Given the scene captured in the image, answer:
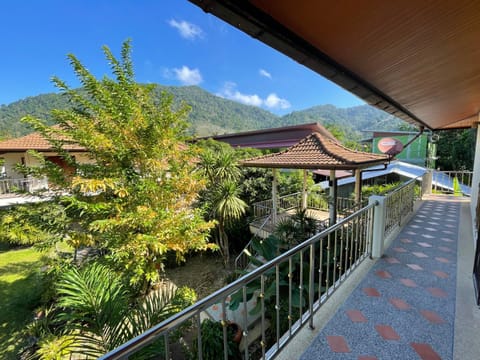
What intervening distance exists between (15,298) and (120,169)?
5439mm

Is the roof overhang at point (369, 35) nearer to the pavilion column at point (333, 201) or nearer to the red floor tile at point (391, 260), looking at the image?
the red floor tile at point (391, 260)

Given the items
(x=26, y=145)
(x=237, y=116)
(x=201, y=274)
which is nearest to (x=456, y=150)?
(x=201, y=274)

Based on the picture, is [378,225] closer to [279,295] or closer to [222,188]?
[279,295]

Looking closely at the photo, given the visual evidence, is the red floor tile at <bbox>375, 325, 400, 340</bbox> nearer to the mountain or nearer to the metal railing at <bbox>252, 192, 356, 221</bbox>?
the metal railing at <bbox>252, 192, 356, 221</bbox>

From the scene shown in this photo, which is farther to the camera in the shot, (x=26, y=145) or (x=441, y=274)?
(x=26, y=145)

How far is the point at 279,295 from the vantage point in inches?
110

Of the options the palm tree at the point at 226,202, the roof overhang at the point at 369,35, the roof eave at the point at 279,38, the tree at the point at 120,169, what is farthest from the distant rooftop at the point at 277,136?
the roof eave at the point at 279,38

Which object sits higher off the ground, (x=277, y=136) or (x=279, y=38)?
(x=277, y=136)

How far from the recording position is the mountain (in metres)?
37.2

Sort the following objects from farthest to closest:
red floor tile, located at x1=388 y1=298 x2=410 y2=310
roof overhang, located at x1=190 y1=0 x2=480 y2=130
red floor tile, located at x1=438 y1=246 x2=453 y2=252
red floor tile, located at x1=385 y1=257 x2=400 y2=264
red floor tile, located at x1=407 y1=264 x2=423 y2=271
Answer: red floor tile, located at x1=438 y1=246 x2=453 y2=252, red floor tile, located at x1=385 y1=257 x2=400 y2=264, red floor tile, located at x1=407 y1=264 x2=423 y2=271, red floor tile, located at x1=388 y1=298 x2=410 y2=310, roof overhang, located at x1=190 y1=0 x2=480 y2=130

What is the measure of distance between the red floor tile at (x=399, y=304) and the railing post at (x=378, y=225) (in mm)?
1082

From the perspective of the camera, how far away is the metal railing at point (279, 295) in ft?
3.34

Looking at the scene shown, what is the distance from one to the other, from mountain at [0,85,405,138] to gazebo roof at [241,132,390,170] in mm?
32080

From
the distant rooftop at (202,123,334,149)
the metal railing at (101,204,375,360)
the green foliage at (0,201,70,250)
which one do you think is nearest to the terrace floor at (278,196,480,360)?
the metal railing at (101,204,375,360)
